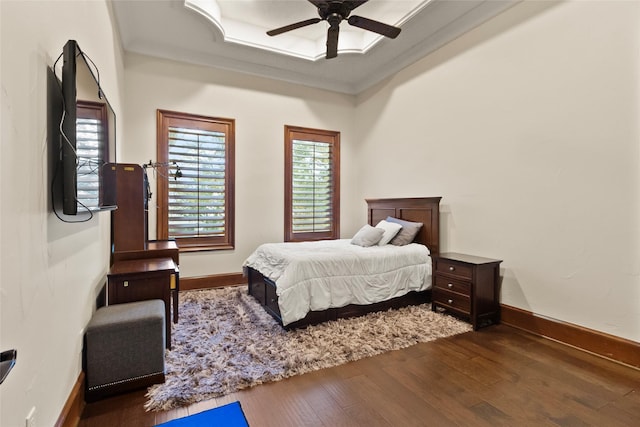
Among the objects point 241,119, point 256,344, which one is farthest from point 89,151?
point 241,119

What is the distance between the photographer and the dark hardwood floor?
1.77 m

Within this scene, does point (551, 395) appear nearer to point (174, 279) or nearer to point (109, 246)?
point (174, 279)

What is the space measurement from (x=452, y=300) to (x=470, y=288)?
27 cm

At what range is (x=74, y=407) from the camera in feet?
5.55

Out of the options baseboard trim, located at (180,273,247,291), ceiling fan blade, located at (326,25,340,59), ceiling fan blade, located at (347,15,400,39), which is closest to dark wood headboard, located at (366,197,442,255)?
ceiling fan blade, located at (347,15,400,39)

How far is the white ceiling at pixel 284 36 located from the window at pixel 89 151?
2.19 metres

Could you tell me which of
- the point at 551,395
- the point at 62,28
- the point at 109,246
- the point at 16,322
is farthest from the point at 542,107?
the point at 109,246

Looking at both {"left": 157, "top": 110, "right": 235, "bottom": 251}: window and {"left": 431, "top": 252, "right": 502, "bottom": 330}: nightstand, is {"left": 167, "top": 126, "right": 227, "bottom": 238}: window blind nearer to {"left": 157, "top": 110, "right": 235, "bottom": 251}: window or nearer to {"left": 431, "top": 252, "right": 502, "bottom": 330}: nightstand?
{"left": 157, "top": 110, "right": 235, "bottom": 251}: window

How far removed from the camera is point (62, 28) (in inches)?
63.4

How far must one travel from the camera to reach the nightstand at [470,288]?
3.05m

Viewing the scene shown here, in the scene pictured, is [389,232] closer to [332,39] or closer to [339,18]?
[332,39]

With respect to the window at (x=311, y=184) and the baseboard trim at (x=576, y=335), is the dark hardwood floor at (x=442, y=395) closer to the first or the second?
the baseboard trim at (x=576, y=335)

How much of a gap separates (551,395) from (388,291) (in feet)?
5.36

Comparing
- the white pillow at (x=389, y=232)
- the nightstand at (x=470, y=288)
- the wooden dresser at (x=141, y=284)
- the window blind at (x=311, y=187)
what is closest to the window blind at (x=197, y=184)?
the window blind at (x=311, y=187)
